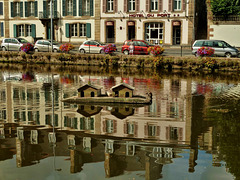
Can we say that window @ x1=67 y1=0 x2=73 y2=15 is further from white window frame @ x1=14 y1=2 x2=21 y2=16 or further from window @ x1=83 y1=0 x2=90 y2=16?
white window frame @ x1=14 y1=2 x2=21 y2=16

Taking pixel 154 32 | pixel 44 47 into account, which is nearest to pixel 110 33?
pixel 154 32

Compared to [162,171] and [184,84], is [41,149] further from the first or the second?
[184,84]

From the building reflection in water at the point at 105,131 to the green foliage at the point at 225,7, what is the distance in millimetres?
23275

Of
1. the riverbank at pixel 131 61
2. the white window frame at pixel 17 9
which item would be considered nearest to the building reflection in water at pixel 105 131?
the riverbank at pixel 131 61

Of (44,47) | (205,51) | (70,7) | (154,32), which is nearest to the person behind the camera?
(205,51)

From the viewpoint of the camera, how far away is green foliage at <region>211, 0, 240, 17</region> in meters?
39.9

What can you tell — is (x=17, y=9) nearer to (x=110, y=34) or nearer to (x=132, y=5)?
(x=110, y=34)

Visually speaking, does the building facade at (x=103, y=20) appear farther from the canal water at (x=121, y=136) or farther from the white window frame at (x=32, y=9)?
the canal water at (x=121, y=136)

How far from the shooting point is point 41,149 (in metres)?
11.0

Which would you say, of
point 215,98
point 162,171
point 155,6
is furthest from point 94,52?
point 162,171

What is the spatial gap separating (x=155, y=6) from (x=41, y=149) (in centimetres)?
3609

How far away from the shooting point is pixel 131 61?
32.2 m

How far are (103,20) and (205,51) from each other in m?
19.0

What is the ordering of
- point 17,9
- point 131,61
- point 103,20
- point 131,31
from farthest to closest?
point 17,9 < point 103,20 < point 131,31 < point 131,61
